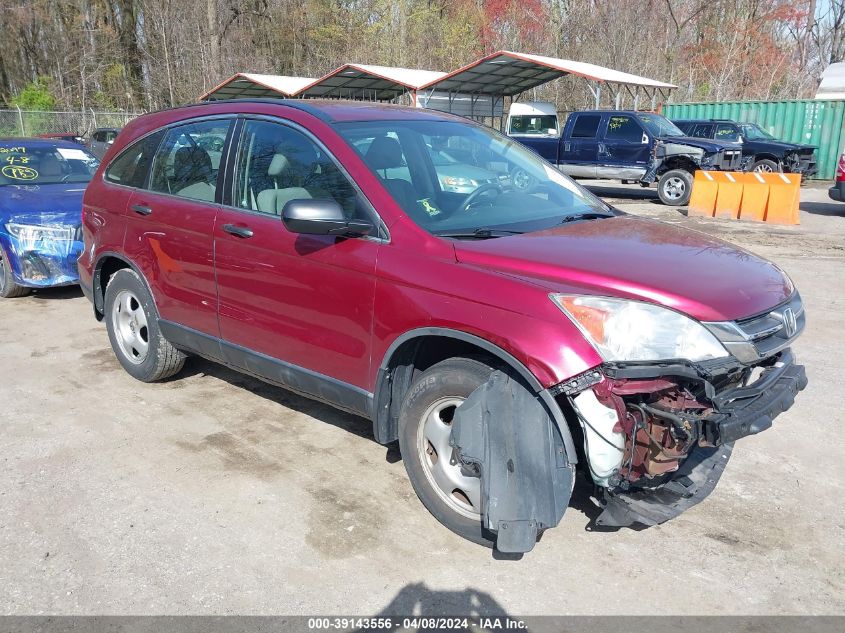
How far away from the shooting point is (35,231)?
724 cm

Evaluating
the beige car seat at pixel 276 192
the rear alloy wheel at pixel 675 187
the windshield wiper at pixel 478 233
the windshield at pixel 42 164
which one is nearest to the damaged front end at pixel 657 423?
the windshield wiper at pixel 478 233

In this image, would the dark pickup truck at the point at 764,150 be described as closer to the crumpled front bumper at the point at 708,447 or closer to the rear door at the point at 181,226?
the rear door at the point at 181,226

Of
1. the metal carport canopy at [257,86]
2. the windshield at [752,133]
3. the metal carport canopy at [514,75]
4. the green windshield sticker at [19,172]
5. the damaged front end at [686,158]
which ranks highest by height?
the metal carport canopy at [514,75]

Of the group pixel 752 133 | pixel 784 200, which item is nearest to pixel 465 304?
pixel 784 200

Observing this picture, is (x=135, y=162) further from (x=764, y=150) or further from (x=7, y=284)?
(x=764, y=150)

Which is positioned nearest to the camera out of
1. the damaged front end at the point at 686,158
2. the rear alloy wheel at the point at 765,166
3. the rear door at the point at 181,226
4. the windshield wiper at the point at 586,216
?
the windshield wiper at the point at 586,216

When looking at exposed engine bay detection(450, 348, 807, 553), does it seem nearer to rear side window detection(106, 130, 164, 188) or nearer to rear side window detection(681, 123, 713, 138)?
rear side window detection(106, 130, 164, 188)

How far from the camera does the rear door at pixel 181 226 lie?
442 centimetres

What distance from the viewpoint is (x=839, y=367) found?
5.64 metres

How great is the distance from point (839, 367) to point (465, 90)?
22282 millimetres

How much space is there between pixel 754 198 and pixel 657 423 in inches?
506

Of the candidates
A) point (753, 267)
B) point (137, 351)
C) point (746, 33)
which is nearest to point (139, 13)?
point (746, 33)

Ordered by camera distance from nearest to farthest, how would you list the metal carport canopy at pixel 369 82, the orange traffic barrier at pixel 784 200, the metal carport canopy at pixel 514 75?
the orange traffic barrier at pixel 784 200, the metal carport canopy at pixel 514 75, the metal carport canopy at pixel 369 82

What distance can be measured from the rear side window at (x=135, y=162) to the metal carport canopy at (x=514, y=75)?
56.9 feet
